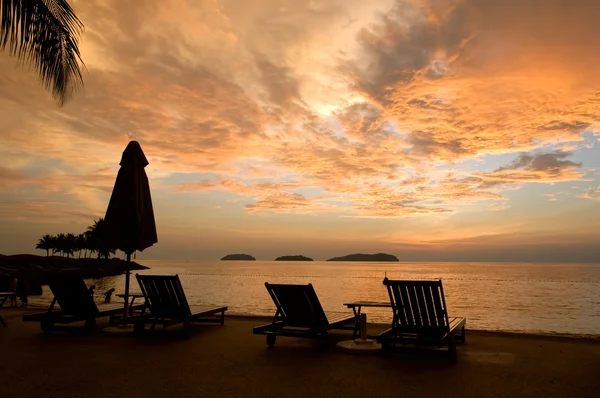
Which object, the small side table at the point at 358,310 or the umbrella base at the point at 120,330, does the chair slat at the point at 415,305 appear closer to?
the small side table at the point at 358,310

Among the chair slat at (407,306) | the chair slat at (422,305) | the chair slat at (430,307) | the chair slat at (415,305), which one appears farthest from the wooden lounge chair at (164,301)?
the chair slat at (430,307)

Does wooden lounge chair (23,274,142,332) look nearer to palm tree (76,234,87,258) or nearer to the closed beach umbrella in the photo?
the closed beach umbrella

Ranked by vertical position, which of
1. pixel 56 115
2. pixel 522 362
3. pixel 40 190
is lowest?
pixel 522 362

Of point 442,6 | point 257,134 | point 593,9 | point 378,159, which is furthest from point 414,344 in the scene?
point 378,159

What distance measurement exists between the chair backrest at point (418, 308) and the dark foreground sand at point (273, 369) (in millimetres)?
416

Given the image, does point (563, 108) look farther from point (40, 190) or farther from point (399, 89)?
point (40, 190)

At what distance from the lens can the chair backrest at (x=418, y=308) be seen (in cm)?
650

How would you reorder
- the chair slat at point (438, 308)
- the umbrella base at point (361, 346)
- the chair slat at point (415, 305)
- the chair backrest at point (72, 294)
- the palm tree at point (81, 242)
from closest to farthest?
the chair slat at point (438, 308)
the chair slat at point (415, 305)
the umbrella base at point (361, 346)
the chair backrest at point (72, 294)
the palm tree at point (81, 242)

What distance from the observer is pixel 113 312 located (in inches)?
356

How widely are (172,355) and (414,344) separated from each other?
11.8ft

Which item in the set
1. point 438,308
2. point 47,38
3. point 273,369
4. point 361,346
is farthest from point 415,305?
point 47,38

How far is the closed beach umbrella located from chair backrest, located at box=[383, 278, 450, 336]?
4598mm

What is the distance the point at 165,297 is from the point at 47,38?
4759mm

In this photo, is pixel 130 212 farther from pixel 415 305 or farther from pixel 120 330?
pixel 415 305
